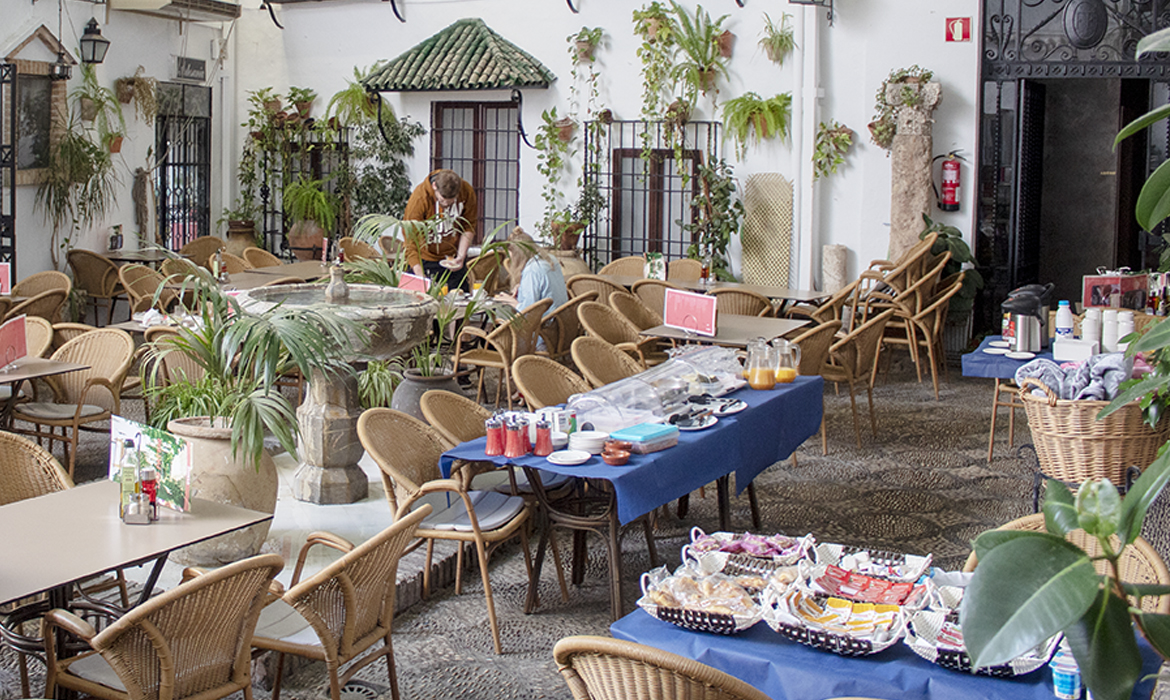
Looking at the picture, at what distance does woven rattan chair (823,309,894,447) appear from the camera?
712 cm

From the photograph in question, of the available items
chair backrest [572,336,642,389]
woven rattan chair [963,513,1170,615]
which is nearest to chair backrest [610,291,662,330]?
chair backrest [572,336,642,389]

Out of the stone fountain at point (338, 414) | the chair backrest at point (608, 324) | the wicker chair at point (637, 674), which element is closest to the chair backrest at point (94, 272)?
the chair backrest at point (608, 324)

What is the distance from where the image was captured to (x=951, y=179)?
10.3 meters

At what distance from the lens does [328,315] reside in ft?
16.9

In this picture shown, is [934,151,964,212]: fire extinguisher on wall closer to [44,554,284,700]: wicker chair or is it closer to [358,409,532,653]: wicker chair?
[358,409,532,653]: wicker chair

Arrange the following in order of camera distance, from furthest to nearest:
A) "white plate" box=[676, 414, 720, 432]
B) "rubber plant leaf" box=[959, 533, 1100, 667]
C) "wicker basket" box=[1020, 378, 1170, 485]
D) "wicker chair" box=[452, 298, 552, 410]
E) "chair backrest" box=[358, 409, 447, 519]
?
"wicker chair" box=[452, 298, 552, 410]
"wicker basket" box=[1020, 378, 1170, 485]
"white plate" box=[676, 414, 720, 432]
"chair backrest" box=[358, 409, 447, 519]
"rubber plant leaf" box=[959, 533, 1100, 667]

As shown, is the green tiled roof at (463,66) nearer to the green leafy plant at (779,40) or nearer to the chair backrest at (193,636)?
the green leafy plant at (779,40)

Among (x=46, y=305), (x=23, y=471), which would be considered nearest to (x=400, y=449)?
(x=23, y=471)

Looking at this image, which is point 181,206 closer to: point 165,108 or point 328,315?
point 165,108

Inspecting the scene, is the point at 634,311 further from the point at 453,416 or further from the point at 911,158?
the point at 911,158

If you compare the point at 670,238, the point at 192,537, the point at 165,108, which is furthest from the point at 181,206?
the point at 192,537

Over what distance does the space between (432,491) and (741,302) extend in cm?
453

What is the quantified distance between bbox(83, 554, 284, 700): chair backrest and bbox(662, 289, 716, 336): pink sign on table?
4.16m

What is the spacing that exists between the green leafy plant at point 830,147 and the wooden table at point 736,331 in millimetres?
3301
